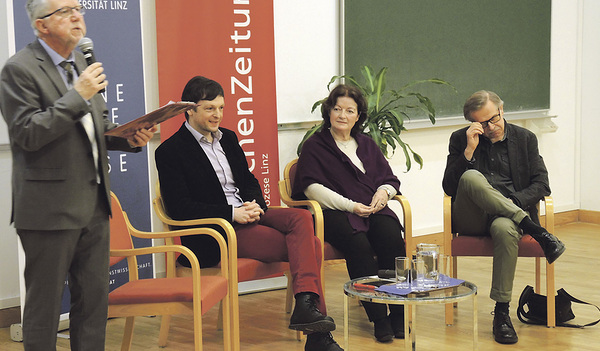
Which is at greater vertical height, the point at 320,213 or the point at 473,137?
the point at 473,137

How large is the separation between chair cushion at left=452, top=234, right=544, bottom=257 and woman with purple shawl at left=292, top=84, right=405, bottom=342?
316mm

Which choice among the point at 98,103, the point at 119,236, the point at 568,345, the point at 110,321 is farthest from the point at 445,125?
the point at 98,103

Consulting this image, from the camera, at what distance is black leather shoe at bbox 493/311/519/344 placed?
3.97m

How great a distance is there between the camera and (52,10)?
2549 millimetres

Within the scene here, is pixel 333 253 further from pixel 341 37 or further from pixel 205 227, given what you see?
pixel 341 37

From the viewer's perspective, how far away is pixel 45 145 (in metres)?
2.55

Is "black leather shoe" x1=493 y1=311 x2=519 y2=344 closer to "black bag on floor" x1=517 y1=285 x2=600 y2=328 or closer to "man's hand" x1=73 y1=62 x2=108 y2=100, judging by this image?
"black bag on floor" x1=517 y1=285 x2=600 y2=328

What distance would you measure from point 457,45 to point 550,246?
2.73 metres

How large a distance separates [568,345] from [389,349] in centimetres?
89

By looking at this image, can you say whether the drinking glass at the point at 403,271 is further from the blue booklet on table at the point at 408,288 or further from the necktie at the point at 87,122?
the necktie at the point at 87,122

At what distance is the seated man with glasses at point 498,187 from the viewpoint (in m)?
4.13

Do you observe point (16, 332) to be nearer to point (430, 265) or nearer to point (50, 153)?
point (50, 153)

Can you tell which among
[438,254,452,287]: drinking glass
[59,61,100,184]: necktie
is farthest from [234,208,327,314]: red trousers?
[59,61,100,184]: necktie

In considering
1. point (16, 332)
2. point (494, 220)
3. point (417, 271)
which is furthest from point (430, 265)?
point (16, 332)
